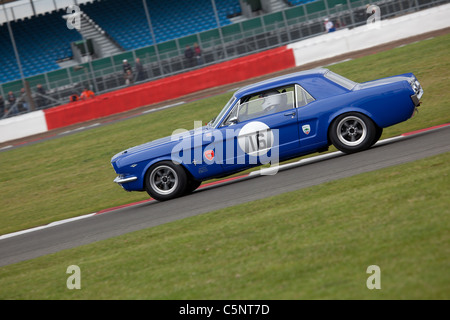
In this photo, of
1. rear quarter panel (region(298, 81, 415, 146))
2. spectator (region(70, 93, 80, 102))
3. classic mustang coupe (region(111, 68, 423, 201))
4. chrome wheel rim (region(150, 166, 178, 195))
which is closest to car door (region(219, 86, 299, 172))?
classic mustang coupe (region(111, 68, 423, 201))

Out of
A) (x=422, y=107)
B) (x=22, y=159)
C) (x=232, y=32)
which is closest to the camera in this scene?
(x=422, y=107)

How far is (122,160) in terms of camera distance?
368 inches

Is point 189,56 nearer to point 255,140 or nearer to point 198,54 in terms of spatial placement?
point 198,54

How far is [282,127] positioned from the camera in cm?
880

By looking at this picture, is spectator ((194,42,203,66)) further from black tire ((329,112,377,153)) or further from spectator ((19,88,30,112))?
black tire ((329,112,377,153))

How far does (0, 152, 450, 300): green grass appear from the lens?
441cm

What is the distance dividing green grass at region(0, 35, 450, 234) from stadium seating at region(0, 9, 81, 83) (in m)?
15.4

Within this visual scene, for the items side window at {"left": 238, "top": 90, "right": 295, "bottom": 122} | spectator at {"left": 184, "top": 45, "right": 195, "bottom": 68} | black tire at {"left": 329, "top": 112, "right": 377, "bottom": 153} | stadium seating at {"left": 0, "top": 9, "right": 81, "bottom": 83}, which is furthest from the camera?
stadium seating at {"left": 0, "top": 9, "right": 81, "bottom": 83}

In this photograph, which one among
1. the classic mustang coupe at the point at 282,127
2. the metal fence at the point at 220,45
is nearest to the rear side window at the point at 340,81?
the classic mustang coupe at the point at 282,127

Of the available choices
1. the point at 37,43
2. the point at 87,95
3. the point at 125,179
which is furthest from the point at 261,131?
the point at 37,43

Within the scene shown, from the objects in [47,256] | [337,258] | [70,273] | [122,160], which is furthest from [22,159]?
[337,258]

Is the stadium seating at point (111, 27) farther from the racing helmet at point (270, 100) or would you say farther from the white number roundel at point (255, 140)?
the white number roundel at point (255, 140)
